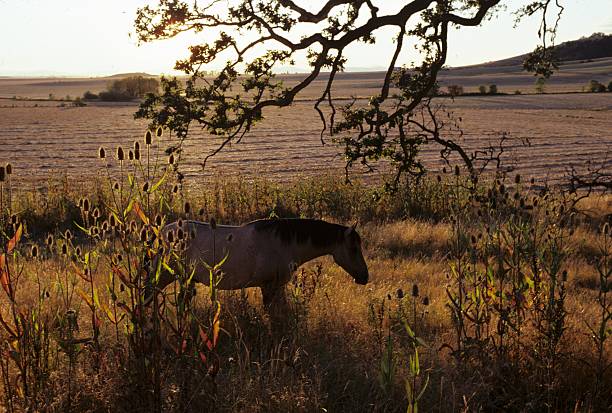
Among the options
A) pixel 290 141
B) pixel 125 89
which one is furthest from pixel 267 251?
pixel 125 89

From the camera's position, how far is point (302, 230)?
7.21m

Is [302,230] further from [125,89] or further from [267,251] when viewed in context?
[125,89]

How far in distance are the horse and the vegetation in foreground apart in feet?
0.75

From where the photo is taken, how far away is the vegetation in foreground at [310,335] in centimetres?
430

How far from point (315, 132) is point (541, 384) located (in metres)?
41.4

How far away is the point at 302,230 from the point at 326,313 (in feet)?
3.22

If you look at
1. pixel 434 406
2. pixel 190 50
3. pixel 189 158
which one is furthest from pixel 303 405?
pixel 189 158

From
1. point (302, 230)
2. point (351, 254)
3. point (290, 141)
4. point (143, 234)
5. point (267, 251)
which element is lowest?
point (290, 141)

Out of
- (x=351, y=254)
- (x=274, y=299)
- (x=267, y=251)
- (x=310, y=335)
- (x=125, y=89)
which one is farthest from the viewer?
(x=125, y=89)

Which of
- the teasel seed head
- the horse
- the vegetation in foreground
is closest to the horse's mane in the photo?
the horse

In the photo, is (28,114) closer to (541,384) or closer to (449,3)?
(449,3)

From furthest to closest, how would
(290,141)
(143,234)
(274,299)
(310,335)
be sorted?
(290,141) < (274,299) < (310,335) < (143,234)

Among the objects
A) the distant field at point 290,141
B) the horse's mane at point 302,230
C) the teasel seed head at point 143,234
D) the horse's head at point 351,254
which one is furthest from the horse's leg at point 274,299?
the distant field at point 290,141

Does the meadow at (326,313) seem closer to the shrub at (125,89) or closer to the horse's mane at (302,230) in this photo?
the horse's mane at (302,230)
